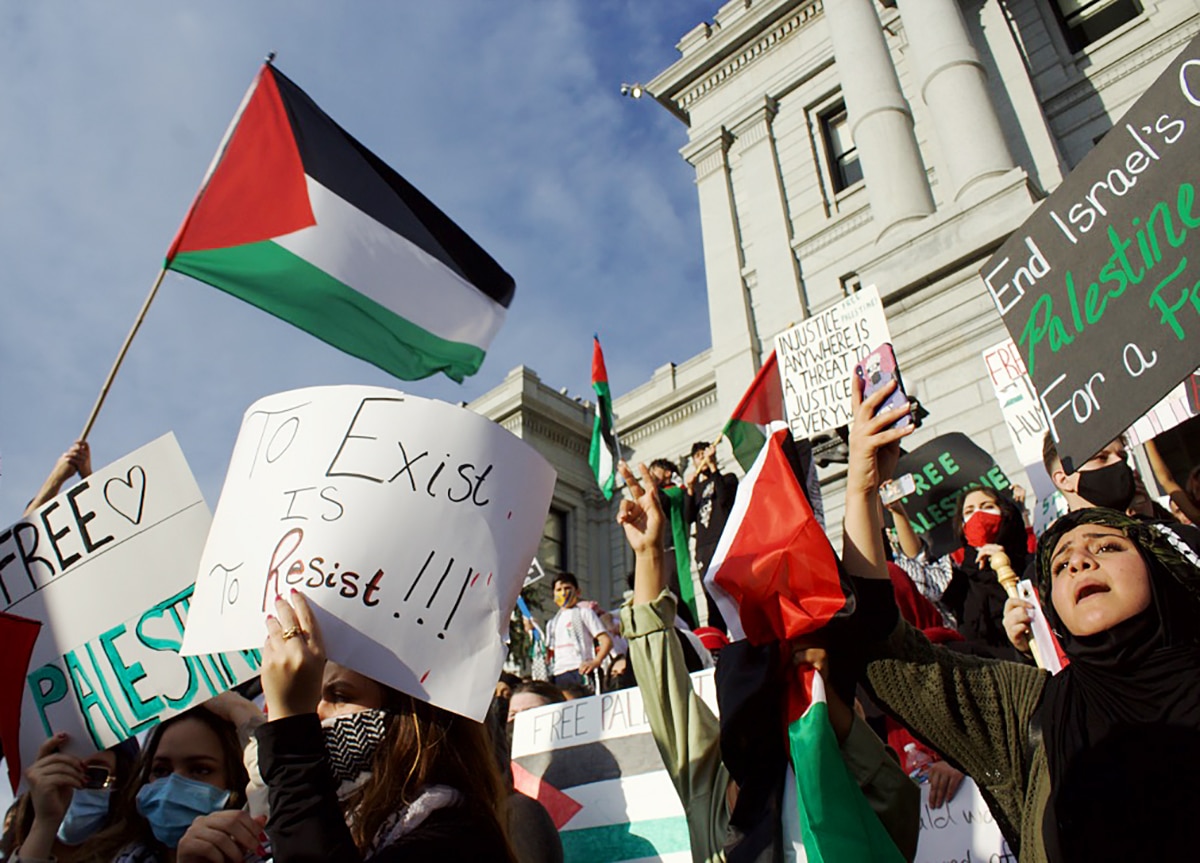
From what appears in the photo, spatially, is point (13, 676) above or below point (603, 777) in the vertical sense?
above

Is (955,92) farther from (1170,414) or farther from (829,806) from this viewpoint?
(829,806)

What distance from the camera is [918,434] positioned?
1036cm

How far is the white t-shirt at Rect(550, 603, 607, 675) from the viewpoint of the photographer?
24.3 feet

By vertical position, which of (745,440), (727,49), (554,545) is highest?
(727,49)

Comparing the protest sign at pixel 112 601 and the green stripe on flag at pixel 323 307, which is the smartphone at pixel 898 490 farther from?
the protest sign at pixel 112 601

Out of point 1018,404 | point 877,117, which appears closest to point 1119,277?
point 1018,404

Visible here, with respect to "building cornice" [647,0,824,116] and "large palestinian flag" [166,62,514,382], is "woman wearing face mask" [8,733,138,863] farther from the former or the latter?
"building cornice" [647,0,824,116]

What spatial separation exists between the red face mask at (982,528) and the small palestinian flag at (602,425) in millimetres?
3214

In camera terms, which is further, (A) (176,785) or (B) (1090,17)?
(B) (1090,17)

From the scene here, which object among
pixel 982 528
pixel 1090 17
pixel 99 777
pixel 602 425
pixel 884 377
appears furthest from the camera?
pixel 1090 17

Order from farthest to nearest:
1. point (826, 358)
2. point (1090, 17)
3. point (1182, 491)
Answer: point (1090, 17) → point (826, 358) → point (1182, 491)

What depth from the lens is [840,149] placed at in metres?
15.0

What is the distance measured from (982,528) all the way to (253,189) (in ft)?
12.4

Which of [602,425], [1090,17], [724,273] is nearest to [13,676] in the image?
[602,425]
